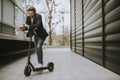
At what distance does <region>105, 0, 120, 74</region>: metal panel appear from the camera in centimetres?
473

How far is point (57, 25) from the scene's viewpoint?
3138 centimetres

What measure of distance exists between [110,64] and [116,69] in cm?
46

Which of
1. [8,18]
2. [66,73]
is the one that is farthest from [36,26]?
[8,18]

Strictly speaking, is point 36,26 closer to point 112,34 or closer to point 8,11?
point 112,34

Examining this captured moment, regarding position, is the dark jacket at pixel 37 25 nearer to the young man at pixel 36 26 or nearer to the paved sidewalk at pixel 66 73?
the young man at pixel 36 26

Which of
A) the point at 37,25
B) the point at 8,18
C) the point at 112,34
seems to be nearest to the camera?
the point at 112,34

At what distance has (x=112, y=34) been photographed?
16.9 feet

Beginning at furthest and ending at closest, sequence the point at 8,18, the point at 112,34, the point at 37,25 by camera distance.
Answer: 1. the point at 8,18
2. the point at 37,25
3. the point at 112,34

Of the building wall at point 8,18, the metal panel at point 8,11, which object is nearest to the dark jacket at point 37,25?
the building wall at point 8,18

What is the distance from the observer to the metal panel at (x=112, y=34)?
15.5ft

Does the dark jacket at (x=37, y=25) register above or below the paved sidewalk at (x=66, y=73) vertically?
above

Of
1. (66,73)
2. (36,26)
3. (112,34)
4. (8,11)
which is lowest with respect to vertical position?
(66,73)

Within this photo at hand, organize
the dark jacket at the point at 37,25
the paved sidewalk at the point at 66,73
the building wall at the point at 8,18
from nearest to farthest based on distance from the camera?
1. the paved sidewalk at the point at 66,73
2. the dark jacket at the point at 37,25
3. the building wall at the point at 8,18

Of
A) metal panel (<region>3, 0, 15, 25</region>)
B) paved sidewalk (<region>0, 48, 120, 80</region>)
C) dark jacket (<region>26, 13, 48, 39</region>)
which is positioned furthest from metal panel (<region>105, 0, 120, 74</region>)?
metal panel (<region>3, 0, 15, 25</region>)
